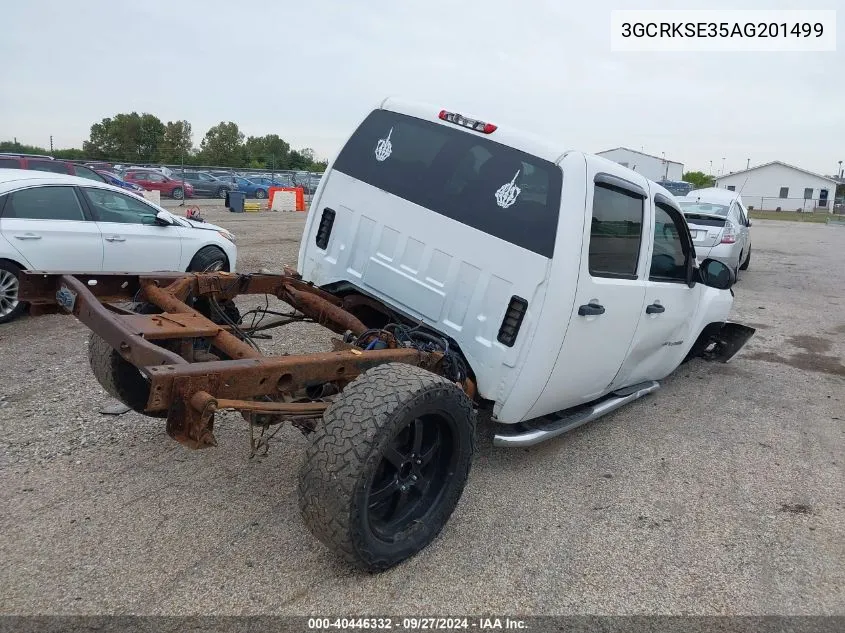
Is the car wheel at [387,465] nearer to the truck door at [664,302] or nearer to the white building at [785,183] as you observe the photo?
the truck door at [664,302]

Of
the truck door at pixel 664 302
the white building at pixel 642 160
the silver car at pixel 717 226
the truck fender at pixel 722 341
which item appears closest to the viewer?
the truck door at pixel 664 302

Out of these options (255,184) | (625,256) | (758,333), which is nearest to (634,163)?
(255,184)

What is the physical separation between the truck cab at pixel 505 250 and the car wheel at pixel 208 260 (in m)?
4.20

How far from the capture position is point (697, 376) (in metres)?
6.73

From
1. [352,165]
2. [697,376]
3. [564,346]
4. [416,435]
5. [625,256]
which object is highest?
[352,165]

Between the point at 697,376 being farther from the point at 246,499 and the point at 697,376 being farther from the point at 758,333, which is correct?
the point at 246,499

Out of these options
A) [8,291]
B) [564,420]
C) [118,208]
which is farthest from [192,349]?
[118,208]

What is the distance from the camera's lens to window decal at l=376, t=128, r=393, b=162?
15.0ft

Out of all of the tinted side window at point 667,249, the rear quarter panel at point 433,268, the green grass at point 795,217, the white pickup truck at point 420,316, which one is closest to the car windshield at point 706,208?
the white pickup truck at point 420,316

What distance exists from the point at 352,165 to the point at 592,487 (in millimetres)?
2743

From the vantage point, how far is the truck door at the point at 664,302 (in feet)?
15.5

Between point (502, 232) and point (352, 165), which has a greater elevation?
point (352, 165)

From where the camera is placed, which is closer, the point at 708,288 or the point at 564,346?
the point at 564,346

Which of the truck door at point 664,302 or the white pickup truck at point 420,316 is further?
the truck door at point 664,302
